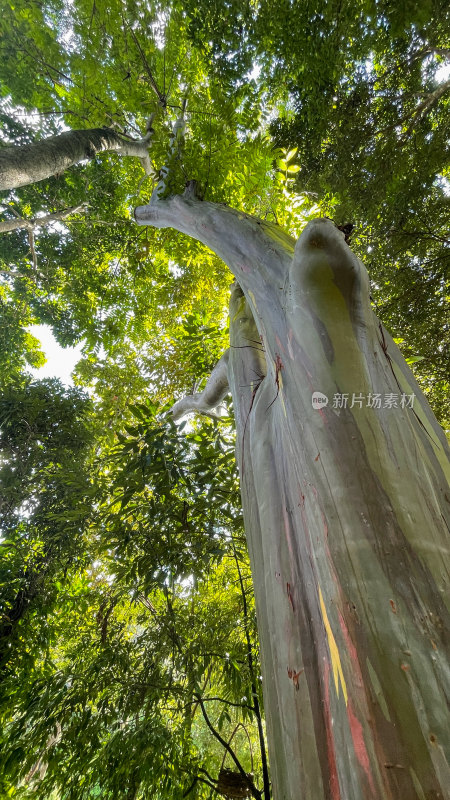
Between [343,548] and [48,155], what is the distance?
10.9 ft

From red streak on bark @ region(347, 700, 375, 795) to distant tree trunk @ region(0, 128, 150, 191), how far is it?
10.2ft

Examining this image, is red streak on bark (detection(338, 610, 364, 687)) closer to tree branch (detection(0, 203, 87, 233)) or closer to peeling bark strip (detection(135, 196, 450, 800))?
peeling bark strip (detection(135, 196, 450, 800))

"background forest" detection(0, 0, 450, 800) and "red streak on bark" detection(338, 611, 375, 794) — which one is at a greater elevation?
"background forest" detection(0, 0, 450, 800)

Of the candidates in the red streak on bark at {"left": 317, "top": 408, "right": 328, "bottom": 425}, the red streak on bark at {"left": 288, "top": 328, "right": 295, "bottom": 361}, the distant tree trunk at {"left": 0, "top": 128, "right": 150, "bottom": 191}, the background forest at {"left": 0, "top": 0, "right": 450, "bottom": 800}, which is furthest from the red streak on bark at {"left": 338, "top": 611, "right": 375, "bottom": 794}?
the distant tree trunk at {"left": 0, "top": 128, "right": 150, "bottom": 191}

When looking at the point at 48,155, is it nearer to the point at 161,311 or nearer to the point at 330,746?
the point at 161,311

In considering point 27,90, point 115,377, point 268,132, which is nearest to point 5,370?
point 115,377

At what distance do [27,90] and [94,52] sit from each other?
156 centimetres

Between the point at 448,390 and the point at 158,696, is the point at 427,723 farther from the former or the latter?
the point at 448,390

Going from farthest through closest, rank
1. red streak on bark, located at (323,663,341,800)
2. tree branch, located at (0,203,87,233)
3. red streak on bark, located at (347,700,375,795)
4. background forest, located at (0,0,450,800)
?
tree branch, located at (0,203,87,233), background forest, located at (0,0,450,800), red streak on bark, located at (323,663,341,800), red streak on bark, located at (347,700,375,795)

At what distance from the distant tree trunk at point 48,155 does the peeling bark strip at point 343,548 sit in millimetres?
2072

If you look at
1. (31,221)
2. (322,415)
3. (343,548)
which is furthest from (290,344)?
(31,221)

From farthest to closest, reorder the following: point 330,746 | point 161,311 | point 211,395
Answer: point 161,311 < point 211,395 < point 330,746

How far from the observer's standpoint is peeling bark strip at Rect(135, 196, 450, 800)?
25.1 inches

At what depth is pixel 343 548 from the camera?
0.82 m
